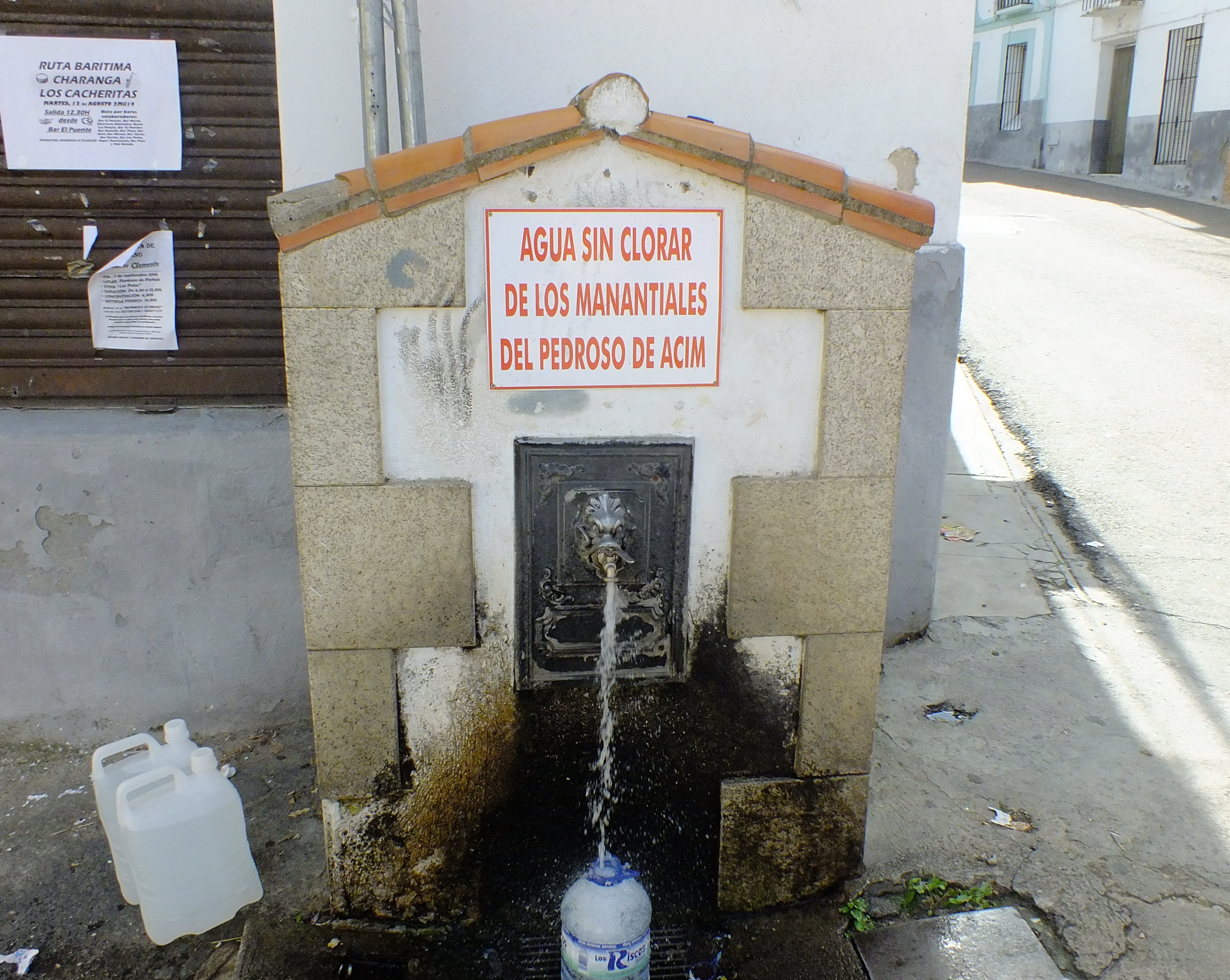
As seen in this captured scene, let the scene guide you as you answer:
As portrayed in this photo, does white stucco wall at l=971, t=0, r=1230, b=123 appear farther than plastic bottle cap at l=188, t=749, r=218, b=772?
Yes

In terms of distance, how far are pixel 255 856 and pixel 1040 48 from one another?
2284cm

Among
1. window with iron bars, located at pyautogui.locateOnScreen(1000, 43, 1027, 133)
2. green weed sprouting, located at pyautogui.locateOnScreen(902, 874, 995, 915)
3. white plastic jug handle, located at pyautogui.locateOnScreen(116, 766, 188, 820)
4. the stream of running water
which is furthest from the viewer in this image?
window with iron bars, located at pyautogui.locateOnScreen(1000, 43, 1027, 133)

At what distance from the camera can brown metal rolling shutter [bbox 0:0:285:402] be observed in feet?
11.4

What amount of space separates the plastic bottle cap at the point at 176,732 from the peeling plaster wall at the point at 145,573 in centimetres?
87

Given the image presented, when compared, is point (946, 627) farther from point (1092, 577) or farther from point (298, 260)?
point (298, 260)

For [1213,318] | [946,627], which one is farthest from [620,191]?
[1213,318]

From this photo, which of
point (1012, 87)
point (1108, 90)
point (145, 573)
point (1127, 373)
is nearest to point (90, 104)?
point (145, 573)

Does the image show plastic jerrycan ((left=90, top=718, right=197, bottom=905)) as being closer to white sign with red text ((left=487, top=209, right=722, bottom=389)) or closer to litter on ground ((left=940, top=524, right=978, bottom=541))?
white sign with red text ((left=487, top=209, right=722, bottom=389))

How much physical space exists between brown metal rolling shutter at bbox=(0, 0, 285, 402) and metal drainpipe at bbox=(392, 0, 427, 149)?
0.54 meters

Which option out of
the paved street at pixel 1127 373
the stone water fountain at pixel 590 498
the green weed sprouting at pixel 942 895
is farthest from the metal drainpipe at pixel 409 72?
the paved street at pixel 1127 373

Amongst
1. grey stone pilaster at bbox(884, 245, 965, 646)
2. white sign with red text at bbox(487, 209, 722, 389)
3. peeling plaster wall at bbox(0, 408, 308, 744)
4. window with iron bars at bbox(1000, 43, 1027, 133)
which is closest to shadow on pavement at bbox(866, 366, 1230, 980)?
grey stone pilaster at bbox(884, 245, 965, 646)

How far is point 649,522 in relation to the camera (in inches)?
108

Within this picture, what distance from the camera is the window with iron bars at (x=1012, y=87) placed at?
2184 cm

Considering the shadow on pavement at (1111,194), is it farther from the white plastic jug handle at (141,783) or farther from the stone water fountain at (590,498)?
the white plastic jug handle at (141,783)
